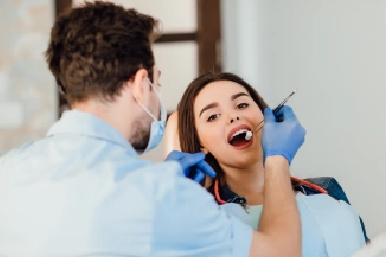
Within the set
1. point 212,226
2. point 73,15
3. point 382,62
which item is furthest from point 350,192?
point 73,15

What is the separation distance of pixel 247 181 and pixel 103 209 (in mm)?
626

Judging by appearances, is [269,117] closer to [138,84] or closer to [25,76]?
[138,84]

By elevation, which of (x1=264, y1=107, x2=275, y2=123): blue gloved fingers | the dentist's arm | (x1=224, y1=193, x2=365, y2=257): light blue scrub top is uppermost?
(x1=264, y1=107, x2=275, y2=123): blue gloved fingers

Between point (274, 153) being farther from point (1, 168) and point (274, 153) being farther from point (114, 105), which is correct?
point (1, 168)

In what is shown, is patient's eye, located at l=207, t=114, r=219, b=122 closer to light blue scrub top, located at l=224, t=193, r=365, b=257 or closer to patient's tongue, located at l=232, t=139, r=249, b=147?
patient's tongue, located at l=232, t=139, r=249, b=147

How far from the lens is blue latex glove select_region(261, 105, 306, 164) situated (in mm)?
1129

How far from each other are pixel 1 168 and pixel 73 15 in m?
0.34

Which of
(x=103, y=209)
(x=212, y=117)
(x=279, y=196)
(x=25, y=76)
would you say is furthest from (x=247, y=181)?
(x=25, y=76)

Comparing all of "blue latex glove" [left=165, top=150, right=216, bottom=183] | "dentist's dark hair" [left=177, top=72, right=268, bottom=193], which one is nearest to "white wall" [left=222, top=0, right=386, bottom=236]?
"dentist's dark hair" [left=177, top=72, right=268, bottom=193]

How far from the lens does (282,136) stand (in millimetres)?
1146

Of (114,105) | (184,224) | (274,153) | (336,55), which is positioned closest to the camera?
(184,224)

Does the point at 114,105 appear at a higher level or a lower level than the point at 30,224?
higher

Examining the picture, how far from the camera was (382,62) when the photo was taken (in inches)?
65.8

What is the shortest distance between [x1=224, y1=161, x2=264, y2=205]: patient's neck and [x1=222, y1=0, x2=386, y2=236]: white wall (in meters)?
0.52
